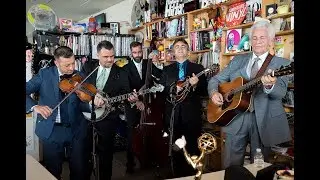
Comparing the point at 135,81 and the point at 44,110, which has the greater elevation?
the point at 135,81

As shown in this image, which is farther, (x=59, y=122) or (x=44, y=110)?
(x=59, y=122)

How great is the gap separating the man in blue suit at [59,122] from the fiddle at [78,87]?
0.03 meters

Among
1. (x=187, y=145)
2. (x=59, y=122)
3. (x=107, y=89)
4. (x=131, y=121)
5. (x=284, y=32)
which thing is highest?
(x=284, y=32)

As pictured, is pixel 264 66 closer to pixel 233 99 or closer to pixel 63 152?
pixel 233 99

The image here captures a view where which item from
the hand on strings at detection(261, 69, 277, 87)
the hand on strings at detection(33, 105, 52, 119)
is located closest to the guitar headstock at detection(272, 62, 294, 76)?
the hand on strings at detection(261, 69, 277, 87)

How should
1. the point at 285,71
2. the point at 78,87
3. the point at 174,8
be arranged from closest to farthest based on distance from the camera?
1. the point at 285,71
2. the point at 78,87
3. the point at 174,8

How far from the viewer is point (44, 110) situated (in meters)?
2.04

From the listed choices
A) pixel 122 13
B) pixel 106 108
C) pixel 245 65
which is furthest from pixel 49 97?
pixel 122 13

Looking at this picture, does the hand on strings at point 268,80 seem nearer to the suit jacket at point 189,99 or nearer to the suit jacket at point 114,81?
the suit jacket at point 189,99

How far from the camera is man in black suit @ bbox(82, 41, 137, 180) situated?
2566 mm

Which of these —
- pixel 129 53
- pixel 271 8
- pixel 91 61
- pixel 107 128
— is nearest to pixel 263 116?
pixel 271 8

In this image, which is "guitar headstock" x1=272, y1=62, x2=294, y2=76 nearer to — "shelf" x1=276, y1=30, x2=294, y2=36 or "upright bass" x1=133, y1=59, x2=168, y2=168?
"shelf" x1=276, y1=30, x2=294, y2=36

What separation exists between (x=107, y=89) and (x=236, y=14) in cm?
140

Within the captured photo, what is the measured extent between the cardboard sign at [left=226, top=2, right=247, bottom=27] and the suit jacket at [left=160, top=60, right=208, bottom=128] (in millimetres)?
563
